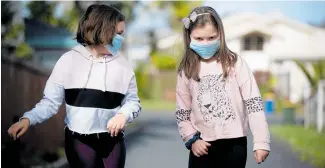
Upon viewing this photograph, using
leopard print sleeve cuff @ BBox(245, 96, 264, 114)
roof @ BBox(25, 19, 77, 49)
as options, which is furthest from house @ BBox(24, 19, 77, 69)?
leopard print sleeve cuff @ BBox(245, 96, 264, 114)

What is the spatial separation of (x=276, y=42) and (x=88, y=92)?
1419 millimetres

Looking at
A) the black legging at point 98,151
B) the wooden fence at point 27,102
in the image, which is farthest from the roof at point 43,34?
the black legging at point 98,151

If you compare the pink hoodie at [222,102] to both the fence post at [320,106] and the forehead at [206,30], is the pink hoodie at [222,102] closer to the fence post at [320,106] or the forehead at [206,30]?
the forehead at [206,30]

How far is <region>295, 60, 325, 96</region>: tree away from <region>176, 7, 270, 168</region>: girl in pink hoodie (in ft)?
3.76

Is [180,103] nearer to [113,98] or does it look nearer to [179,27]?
[113,98]

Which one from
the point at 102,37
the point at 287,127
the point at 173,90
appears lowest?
the point at 287,127

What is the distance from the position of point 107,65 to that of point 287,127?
127cm

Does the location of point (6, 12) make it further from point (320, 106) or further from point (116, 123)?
point (320, 106)

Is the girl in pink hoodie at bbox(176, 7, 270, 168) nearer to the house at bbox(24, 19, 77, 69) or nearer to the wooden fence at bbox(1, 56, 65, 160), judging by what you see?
the wooden fence at bbox(1, 56, 65, 160)

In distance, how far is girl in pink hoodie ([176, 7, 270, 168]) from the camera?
6.82 feet

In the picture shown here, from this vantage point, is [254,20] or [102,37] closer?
[102,37]

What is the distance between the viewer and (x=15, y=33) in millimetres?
3379

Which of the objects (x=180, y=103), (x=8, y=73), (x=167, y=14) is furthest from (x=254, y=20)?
(x=8, y=73)

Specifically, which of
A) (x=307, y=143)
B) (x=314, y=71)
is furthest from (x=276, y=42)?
(x=307, y=143)
